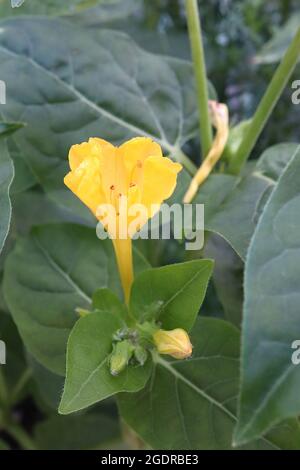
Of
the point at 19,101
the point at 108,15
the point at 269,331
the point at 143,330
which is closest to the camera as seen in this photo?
the point at 269,331

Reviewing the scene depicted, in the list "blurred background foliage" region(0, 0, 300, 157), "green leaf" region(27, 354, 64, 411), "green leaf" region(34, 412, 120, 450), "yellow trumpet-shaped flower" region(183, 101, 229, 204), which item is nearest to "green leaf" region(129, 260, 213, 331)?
"yellow trumpet-shaped flower" region(183, 101, 229, 204)

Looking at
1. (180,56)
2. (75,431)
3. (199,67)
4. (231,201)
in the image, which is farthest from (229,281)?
(180,56)

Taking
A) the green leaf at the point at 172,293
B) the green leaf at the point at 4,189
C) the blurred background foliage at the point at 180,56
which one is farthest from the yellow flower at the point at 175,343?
the blurred background foliage at the point at 180,56

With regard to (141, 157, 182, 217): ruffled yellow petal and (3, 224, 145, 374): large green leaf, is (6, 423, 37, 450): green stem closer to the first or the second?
(3, 224, 145, 374): large green leaf

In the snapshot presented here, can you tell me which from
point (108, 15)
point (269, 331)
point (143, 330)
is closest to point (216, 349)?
point (143, 330)

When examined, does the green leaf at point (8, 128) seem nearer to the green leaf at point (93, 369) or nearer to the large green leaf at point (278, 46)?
the green leaf at point (93, 369)

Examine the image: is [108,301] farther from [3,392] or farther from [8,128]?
[3,392]

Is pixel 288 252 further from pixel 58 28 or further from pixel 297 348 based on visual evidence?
pixel 58 28
